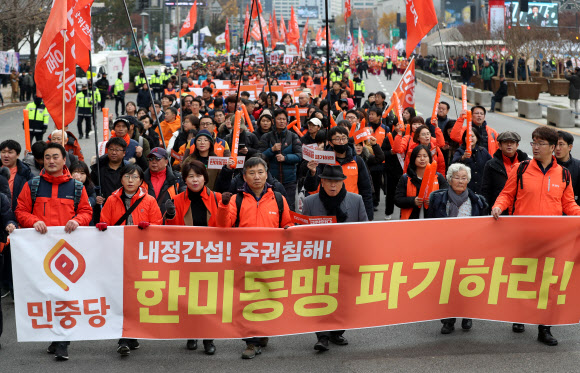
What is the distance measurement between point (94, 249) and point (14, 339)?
1.35m

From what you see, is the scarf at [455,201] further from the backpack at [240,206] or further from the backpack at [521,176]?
the backpack at [240,206]

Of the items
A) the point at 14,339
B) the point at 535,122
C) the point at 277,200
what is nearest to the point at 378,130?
the point at 277,200

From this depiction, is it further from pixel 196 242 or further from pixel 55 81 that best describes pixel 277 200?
pixel 55 81

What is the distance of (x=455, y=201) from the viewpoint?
707cm

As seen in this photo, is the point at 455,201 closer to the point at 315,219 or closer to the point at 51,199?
the point at 315,219

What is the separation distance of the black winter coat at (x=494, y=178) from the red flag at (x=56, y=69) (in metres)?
4.54

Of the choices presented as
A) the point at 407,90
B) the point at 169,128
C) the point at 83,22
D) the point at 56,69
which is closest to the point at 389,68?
the point at 407,90

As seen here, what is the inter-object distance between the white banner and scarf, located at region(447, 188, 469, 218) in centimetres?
275

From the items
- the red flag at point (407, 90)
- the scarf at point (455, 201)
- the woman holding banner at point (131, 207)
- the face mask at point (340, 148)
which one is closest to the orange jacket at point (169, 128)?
the red flag at point (407, 90)

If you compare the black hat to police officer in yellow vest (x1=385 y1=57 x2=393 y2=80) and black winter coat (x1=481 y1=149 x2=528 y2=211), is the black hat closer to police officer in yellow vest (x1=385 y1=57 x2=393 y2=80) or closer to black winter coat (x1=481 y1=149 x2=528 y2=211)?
black winter coat (x1=481 y1=149 x2=528 y2=211)

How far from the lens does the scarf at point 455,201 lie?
7070 millimetres

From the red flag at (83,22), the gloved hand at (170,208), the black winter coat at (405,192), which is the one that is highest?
the red flag at (83,22)

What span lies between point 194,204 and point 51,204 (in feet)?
3.87

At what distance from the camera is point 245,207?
6543 millimetres
